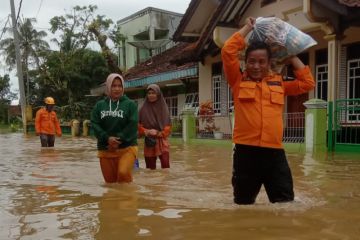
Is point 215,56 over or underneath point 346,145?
over

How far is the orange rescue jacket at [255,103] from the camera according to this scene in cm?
407

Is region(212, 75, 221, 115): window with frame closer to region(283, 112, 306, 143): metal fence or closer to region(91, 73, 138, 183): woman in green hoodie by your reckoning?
region(283, 112, 306, 143): metal fence

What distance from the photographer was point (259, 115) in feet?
13.4

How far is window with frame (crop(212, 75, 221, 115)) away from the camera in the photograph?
1916cm

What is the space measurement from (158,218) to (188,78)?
703 inches

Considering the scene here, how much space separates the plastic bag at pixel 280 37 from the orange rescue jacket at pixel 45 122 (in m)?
10.4

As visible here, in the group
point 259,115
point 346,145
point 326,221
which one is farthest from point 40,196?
point 346,145

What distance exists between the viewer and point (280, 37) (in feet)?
13.4

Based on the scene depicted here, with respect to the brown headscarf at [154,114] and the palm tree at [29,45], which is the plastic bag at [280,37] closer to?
the brown headscarf at [154,114]

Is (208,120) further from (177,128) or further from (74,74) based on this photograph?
(74,74)

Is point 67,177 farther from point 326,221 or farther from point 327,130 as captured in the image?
point 327,130

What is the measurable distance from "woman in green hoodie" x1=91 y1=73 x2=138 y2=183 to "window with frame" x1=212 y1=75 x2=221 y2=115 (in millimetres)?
13167

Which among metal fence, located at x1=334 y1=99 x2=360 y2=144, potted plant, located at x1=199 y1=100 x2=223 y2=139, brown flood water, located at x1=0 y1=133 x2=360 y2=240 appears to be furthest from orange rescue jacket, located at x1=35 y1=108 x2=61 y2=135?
metal fence, located at x1=334 y1=99 x2=360 y2=144

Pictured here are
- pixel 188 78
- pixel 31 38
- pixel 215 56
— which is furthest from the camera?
pixel 31 38
